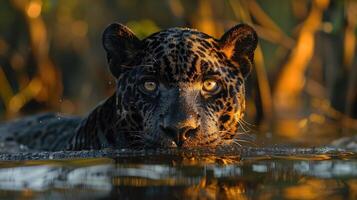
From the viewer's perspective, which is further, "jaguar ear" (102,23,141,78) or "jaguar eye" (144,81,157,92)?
"jaguar ear" (102,23,141,78)

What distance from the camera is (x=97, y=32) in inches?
933

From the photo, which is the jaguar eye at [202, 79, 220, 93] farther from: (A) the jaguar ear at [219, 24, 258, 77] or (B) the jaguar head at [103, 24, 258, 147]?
(A) the jaguar ear at [219, 24, 258, 77]

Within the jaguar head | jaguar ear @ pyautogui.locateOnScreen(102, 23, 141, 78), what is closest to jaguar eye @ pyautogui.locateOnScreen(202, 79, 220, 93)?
the jaguar head

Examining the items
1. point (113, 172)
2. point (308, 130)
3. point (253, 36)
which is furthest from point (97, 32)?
point (113, 172)

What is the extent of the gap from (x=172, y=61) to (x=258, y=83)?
875 cm

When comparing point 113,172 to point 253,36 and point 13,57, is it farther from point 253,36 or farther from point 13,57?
point 13,57

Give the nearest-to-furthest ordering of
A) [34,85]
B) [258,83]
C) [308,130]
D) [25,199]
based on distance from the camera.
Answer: [25,199] < [308,130] < [258,83] < [34,85]

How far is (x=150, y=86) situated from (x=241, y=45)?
1000mm

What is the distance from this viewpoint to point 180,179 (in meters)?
5.27

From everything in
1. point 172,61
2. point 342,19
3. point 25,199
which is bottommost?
point 25,199

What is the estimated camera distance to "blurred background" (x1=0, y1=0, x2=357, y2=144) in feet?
48.8

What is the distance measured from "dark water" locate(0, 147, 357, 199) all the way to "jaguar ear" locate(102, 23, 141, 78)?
873 millimetres

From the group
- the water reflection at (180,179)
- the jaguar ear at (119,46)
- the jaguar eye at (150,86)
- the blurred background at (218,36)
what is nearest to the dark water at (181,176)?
the water reflection at (180,179)

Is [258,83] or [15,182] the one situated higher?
[258,83]
